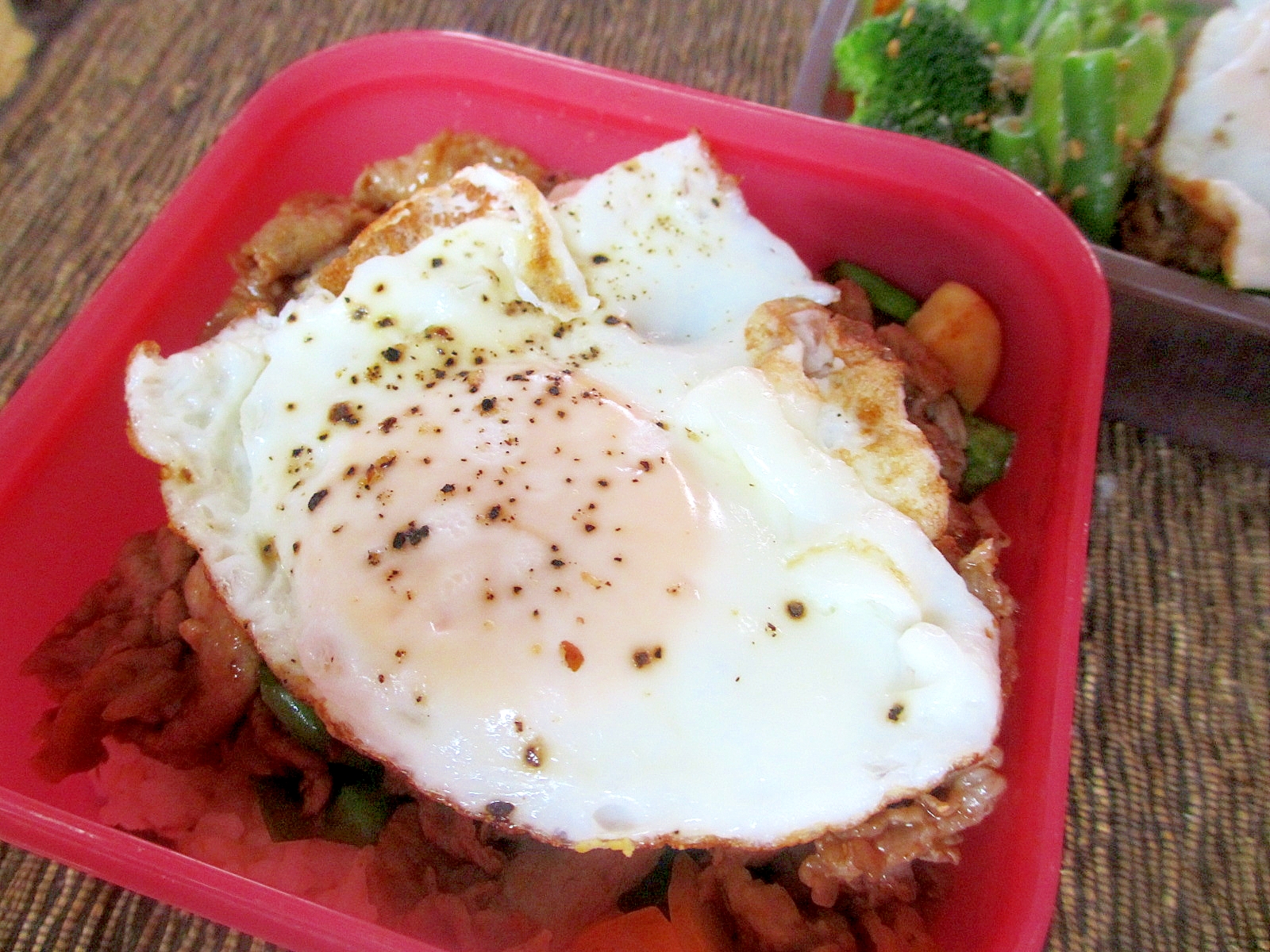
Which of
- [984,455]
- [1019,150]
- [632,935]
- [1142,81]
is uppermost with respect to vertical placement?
[1142,81]

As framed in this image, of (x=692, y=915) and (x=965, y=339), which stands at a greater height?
(x=965, y=339)

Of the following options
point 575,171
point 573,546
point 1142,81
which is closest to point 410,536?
point 573,546

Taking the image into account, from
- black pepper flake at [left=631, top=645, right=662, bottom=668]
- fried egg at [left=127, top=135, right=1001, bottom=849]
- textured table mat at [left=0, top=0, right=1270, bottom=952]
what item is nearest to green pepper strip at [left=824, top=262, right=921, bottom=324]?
fried egg at [left=127, top=135, right=1001, bottom=849]

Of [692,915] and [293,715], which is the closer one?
[692,915]

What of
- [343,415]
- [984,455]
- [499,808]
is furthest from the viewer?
[984,455]

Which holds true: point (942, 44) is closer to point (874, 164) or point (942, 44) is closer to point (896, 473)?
point (874, 164)

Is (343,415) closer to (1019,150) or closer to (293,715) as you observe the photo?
(293,715)

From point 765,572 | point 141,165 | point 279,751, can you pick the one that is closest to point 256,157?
point 141,165
